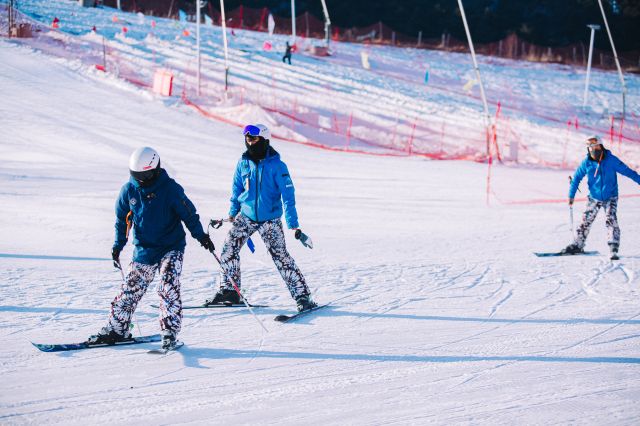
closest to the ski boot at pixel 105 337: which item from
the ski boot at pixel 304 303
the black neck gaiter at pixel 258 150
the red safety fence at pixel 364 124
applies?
the ski boot at pixel 304 303

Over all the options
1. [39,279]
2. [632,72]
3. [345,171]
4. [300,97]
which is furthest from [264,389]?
[632,72]

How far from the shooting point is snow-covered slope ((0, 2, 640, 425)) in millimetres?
4824

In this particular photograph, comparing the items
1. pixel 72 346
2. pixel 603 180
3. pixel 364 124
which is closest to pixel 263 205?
pixel 72 346

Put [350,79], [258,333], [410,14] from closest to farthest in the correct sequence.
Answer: [258,333] < [350,79] < [410,14]

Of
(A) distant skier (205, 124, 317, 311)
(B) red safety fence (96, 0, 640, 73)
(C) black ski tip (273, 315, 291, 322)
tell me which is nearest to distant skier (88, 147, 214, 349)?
(A) distant skier (205, 124, 317, 311)

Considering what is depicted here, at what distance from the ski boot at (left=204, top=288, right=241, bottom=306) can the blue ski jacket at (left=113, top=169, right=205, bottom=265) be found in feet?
4.93

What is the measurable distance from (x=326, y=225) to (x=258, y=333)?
5.69m

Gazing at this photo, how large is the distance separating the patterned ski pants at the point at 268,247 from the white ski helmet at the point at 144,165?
1504mm

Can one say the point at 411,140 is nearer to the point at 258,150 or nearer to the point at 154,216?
the point at 258,150

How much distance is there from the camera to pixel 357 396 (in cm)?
498

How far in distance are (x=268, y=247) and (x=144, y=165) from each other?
1.86 meters

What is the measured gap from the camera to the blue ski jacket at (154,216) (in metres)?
5.42

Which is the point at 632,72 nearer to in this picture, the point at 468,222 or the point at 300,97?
the point at 300,97

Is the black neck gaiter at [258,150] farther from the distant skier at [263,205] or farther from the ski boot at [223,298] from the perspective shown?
the ski boot at [223,298]
